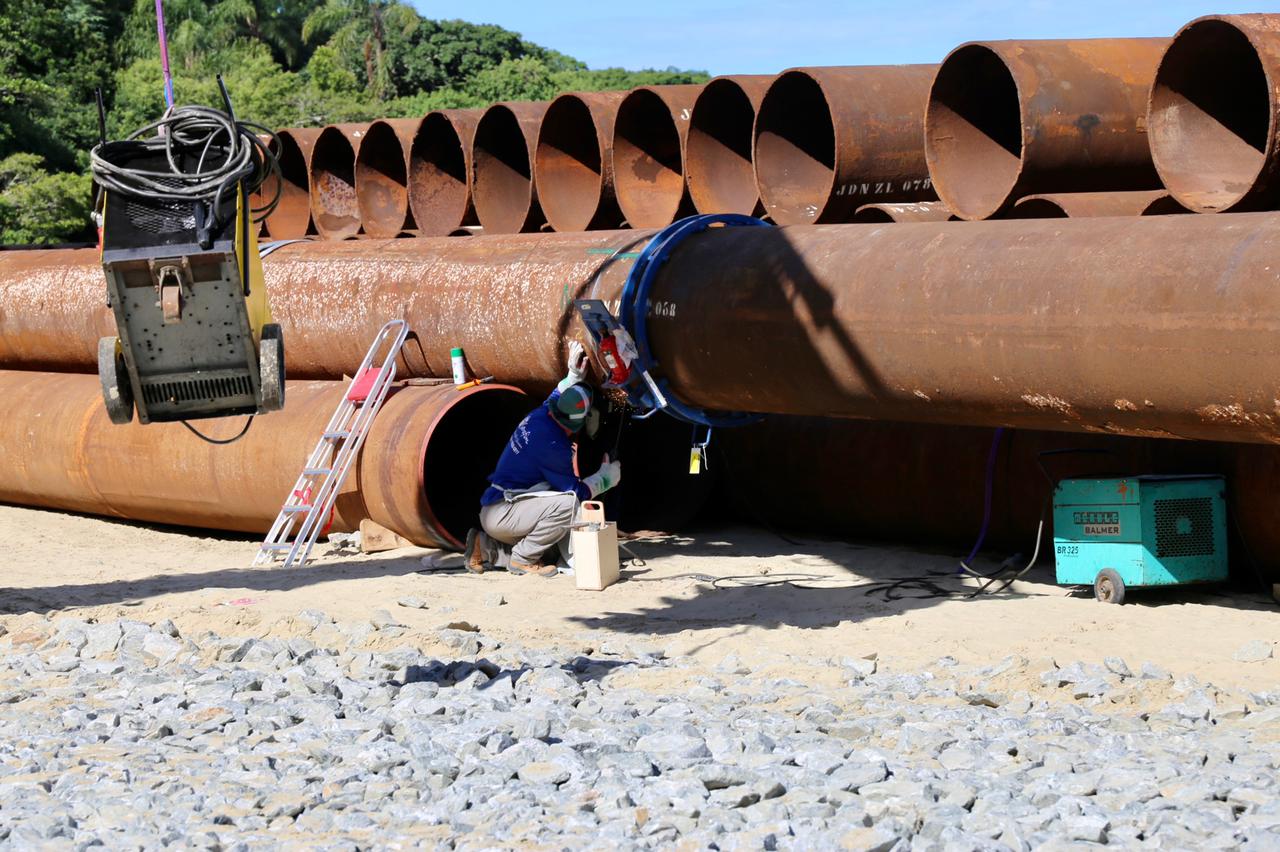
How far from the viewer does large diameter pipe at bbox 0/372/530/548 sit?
970 cm

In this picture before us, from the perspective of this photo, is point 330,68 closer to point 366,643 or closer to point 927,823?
point 366,643

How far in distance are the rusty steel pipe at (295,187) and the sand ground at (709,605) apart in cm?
520

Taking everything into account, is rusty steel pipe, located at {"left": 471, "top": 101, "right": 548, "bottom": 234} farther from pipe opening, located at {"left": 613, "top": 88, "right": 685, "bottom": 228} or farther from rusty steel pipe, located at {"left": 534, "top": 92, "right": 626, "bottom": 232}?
pipe opening, located at {"left": 613, "top": 88, "right": 685, "bottom": 228}

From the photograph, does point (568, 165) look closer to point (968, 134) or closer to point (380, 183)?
point (380, 183)

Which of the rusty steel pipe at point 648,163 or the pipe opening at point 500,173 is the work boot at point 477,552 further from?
the pipe opening at point 500,173

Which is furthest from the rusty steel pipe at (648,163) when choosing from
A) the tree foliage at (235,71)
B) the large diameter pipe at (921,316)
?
the tree foliage at (235,71)

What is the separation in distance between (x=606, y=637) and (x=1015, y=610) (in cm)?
198

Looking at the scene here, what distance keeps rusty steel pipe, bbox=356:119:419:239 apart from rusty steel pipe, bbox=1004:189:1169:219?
22.1 ft

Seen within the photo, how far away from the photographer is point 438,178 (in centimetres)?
1338

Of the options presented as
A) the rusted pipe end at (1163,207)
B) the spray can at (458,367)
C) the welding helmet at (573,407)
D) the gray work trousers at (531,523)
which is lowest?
the gray work trousers at (531,523)

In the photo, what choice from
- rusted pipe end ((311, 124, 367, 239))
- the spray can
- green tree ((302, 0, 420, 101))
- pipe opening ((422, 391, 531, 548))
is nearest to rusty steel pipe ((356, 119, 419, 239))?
rusted pipe end ((311, 124, 367, 239))

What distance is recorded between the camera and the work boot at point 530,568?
30.0 ft

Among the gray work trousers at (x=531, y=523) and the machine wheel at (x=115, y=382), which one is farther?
the gray work trousers at (x=531, y=523)

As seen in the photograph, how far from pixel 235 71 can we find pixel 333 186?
91.8ft
